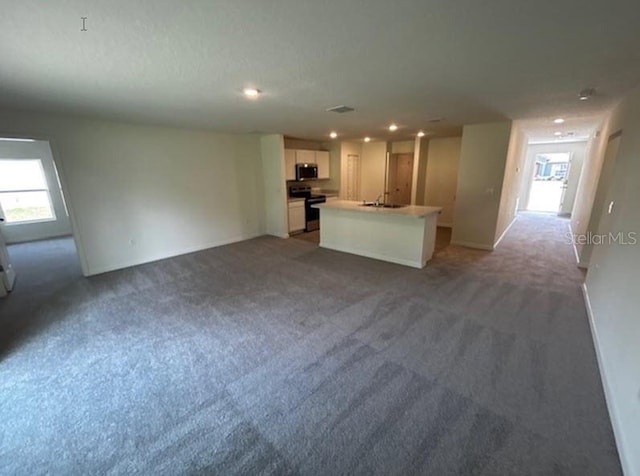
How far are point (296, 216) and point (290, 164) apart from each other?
4.51 ft

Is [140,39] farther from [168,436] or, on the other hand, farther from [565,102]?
[565,102]

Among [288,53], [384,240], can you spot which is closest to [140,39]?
[288,53]

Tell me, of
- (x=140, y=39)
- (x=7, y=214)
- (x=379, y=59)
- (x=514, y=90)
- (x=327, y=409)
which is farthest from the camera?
(x=7, y=214)

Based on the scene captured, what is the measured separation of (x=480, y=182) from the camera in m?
5.21

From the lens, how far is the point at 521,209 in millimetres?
10094

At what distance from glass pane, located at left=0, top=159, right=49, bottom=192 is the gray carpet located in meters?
4.04

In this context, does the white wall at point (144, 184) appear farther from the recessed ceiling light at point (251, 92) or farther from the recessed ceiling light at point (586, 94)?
the recessed ceiling light at point (586, 94)

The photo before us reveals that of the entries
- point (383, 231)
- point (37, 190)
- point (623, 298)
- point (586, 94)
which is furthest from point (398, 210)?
point (37, 190)

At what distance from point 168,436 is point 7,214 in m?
7.81

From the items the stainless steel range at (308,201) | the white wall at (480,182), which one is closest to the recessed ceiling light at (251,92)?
the white wall at (480,182)

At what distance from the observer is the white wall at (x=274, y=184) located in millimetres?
6242

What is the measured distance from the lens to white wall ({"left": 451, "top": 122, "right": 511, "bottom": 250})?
4914 mm

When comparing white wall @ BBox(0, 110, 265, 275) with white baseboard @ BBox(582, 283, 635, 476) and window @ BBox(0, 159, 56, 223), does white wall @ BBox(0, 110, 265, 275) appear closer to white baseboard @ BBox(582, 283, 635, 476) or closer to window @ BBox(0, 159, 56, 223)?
window @ BBox(0, 159, 56, 223)

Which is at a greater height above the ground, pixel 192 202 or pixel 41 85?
pixel 41 85
